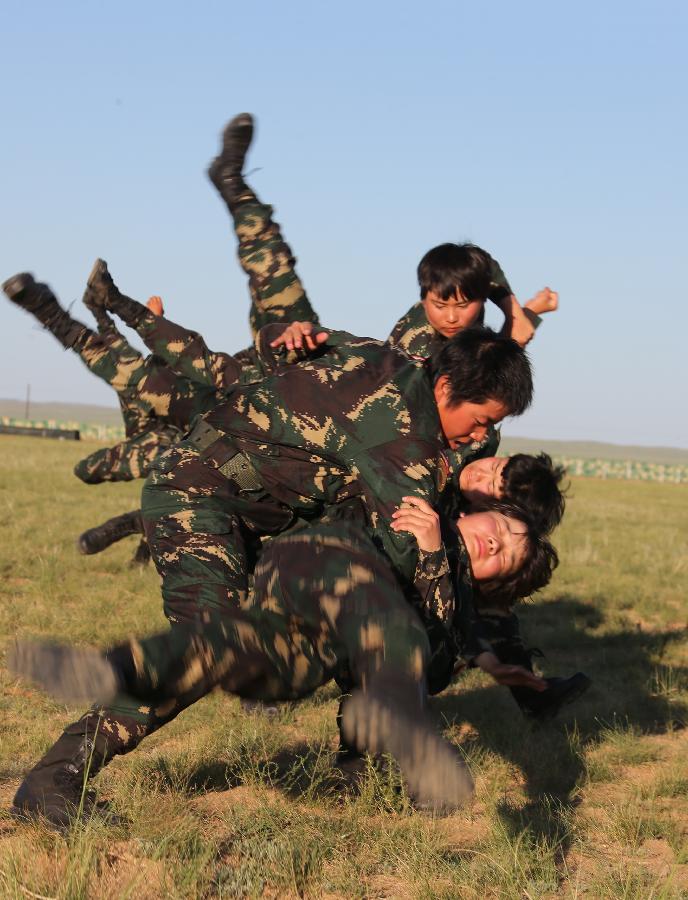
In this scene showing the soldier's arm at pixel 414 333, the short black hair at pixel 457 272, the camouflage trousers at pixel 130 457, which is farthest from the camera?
the camouflage trousers at pixel 130 457

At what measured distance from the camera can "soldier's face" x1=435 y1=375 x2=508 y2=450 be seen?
4.22 meters

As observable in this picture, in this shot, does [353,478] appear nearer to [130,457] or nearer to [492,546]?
[492,546]

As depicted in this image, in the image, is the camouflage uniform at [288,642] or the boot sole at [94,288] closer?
the camouflage uniform at [288,642]

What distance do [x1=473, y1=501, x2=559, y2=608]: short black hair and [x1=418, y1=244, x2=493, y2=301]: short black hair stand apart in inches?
59.7

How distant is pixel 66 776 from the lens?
3770 millimetres

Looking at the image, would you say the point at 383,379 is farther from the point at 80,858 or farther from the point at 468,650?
the point at 80,858

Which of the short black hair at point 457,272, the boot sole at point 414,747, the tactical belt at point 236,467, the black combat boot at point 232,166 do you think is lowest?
the boot sole at point 414,747

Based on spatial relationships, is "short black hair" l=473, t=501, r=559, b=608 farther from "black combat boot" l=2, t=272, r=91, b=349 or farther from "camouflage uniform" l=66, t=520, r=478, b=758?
"black combat boot" l=2, t=272, r=91, b=349

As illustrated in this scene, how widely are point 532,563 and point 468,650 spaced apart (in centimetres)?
93

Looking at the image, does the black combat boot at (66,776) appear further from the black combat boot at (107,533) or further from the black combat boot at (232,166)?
the black combat boot at (107,533)

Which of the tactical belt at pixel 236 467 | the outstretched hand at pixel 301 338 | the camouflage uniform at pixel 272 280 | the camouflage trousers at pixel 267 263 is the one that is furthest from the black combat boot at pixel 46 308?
the outstretched hand at pixel 301 338

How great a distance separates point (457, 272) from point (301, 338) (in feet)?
3.88

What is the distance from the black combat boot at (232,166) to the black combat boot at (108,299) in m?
0.94

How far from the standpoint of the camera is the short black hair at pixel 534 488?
16.3 feet
